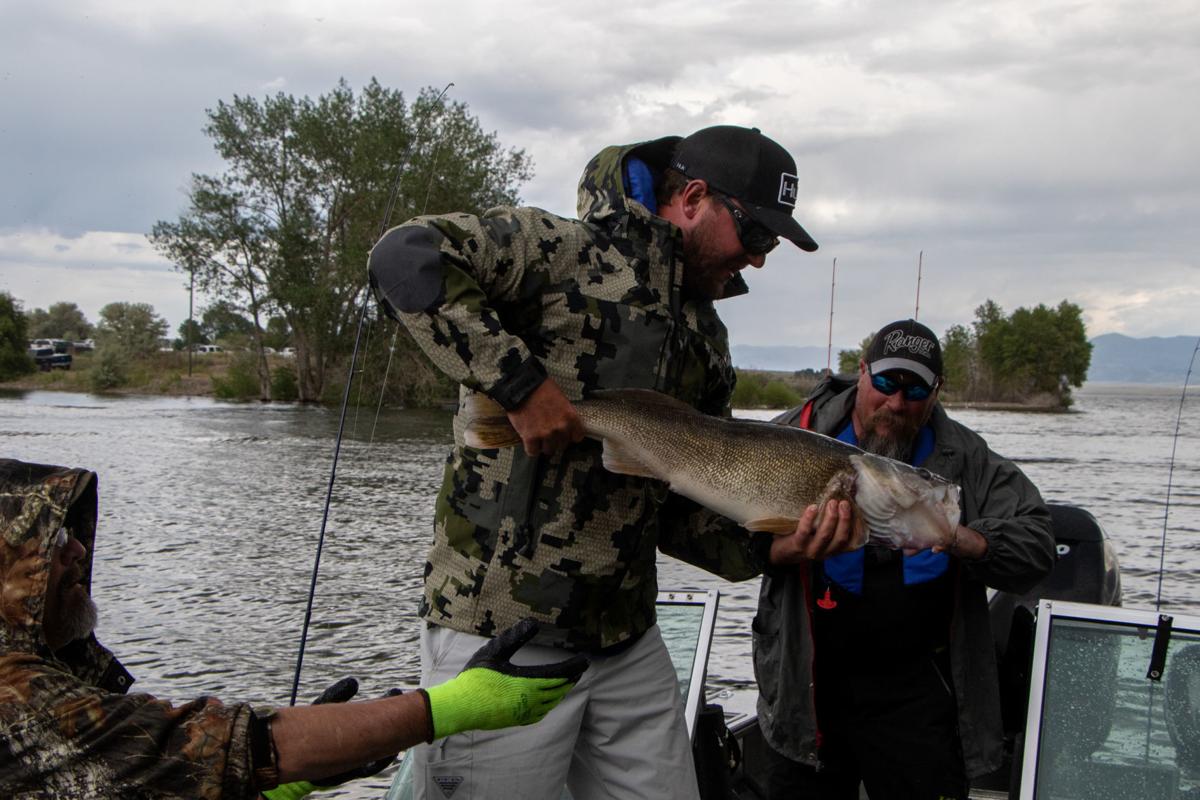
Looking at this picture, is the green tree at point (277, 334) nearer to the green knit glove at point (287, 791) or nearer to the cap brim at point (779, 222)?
the cap brim at point (779, 222)

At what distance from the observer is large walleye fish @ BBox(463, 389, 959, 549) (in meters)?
2.88

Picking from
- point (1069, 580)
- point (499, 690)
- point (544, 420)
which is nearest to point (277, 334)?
point (1069, 580)

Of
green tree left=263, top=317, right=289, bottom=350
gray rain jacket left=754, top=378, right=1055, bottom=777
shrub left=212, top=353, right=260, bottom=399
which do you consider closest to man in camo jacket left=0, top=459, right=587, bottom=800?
gray rain jacket left=754, top=378, right=1055, bottom=777

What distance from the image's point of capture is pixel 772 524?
317 cm

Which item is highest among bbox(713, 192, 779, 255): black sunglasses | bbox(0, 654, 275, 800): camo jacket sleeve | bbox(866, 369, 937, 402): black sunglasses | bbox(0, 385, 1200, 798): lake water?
bbox(713, 192, 779, 255): black sunglasses

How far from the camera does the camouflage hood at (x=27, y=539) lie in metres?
2.25

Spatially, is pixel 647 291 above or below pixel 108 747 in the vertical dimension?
above

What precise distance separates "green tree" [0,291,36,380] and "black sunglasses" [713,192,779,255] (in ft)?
214

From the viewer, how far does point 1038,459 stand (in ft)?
94.8

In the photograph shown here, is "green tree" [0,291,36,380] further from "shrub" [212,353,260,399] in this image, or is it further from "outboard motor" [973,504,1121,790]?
"outboard motor" [973,504,1121,790]

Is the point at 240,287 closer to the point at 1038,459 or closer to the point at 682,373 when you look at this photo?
the point at 1038,459

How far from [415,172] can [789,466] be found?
29023 millimetres

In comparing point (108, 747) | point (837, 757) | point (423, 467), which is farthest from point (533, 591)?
point (423, 467)

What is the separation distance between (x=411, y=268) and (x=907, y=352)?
2422 mm
